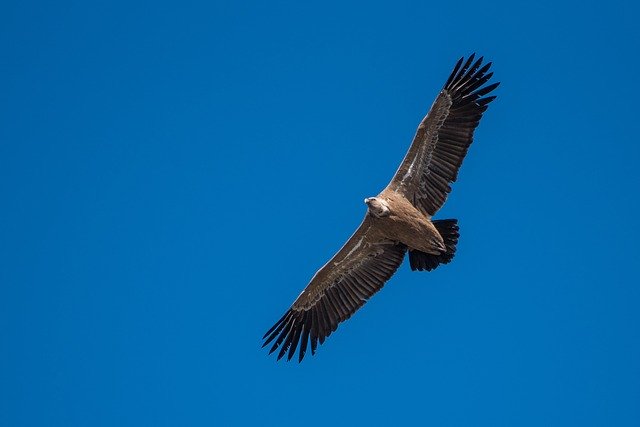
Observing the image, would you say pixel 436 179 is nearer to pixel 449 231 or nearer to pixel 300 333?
pixel 449 231

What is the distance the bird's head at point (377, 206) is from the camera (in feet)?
51.2

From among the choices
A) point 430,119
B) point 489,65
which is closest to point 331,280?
point 430,119

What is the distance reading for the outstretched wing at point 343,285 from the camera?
16469mm

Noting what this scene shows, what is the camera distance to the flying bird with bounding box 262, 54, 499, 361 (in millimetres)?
15664

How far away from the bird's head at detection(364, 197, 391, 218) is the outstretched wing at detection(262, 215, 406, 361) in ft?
2.31

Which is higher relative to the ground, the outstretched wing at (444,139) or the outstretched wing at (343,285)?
the outstretched wing at (444,139)

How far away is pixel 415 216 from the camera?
1569 cm

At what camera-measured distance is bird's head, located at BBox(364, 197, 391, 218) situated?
15594 millimetres

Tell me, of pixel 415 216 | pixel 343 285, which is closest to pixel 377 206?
pixel 415 216

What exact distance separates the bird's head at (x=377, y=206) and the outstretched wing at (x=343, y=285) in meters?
0.70

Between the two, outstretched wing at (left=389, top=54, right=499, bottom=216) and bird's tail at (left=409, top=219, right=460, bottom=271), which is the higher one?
outstretched wing at (left=389, top=54, right=499, bottom=216)

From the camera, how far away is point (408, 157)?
15.8m

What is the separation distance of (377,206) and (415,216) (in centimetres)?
63

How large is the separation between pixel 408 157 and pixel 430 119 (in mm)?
690
